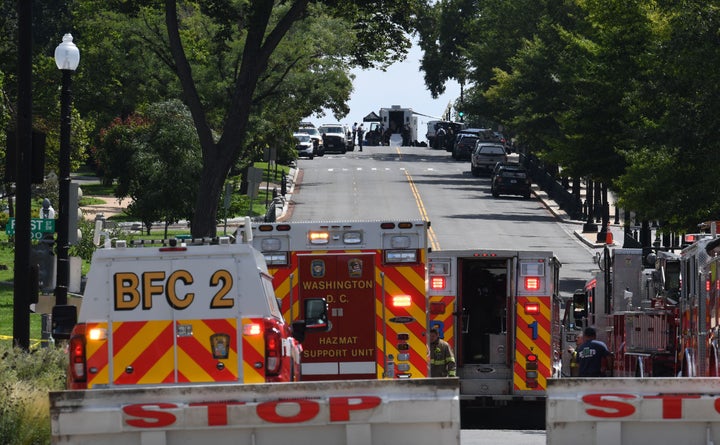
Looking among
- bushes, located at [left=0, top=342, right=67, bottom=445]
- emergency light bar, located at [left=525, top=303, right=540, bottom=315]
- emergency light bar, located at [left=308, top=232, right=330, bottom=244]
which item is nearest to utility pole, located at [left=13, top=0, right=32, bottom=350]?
bushes, located at [left=0, top=342, right=67, bottom=445]

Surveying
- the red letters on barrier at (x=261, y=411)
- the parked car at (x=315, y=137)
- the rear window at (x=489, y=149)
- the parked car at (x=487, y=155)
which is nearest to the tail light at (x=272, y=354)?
the red letters on barrier at (x=261, y=411)

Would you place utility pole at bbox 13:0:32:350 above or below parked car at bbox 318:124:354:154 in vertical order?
below

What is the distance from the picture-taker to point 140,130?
5556 cm

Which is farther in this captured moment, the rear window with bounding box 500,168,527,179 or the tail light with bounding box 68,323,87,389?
the rear window with bounding box 500,168,527,179

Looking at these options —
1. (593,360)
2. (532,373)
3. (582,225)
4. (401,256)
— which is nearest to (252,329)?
(401,256)

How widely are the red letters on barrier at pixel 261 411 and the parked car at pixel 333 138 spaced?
319 ft

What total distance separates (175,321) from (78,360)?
3.48ft

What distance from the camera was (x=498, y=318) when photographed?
2405 centimetres

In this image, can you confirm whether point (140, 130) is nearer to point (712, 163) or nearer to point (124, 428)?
point (712, 163)

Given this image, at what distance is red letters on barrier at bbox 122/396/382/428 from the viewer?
11.8m

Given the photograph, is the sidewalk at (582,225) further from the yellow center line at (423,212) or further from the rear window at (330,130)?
the rear window at (330,130)

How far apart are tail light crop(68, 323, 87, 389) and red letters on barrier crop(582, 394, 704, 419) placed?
5.45 meters

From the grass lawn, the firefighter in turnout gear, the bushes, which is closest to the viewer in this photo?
the bushes

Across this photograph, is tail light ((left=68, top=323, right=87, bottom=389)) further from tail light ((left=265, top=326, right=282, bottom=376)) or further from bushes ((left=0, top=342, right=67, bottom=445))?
tail light ((left=265, top=326, right=282, bottom=376))
